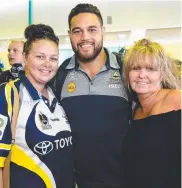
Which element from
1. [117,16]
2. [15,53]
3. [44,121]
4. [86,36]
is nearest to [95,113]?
[44,121]

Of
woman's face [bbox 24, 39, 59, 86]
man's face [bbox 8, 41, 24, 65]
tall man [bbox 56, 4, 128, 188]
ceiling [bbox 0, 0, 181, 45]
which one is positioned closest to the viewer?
woman's face [bbox 24, 39, 59, 86]

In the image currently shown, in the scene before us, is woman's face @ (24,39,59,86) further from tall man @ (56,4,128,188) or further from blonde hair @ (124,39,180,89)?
blonde hair @ (124,39,180,89)

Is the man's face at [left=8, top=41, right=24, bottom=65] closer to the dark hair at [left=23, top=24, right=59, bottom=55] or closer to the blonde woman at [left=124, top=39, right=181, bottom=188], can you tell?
the dark hair at [left=23, top=24, right=59, bottom=55]

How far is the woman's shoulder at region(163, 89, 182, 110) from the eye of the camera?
1.33 metres

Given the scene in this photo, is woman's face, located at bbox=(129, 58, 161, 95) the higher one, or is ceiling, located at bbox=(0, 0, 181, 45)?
ceiling, located at bbox=(0, 0, 181, 45)

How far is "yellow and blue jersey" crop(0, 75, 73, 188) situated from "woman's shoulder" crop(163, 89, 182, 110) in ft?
1.71

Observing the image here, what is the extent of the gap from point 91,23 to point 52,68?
402mm

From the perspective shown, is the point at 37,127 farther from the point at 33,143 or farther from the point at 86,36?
the point at 86,36

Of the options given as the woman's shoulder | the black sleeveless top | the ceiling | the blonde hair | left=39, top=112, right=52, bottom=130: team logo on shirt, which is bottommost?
the black sleeveless top

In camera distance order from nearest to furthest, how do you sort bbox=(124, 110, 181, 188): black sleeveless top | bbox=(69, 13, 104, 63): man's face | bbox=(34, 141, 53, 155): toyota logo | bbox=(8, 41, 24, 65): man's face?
bbox=(124, 110, 181, 188): black sleeveless top
bbox=(34, 141, 53, 155): toyota logo
bbox=(69, 13, 104, 63): man's face
bbox=(8, 41, 24, 65): man's face

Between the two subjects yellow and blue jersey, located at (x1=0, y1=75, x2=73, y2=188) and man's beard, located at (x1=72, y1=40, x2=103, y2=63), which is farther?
man's beard, located at (x1=72, y1=40, x2=103, y2=63)

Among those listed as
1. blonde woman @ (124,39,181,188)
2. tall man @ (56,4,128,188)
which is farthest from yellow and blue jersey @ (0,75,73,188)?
blonde woman @ (124,39,181,188)

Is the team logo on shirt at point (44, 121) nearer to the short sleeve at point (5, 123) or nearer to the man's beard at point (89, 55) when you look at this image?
the short sleeve at point (5, 123)

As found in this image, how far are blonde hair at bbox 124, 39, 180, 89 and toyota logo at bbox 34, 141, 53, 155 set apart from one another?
54 centimetres
